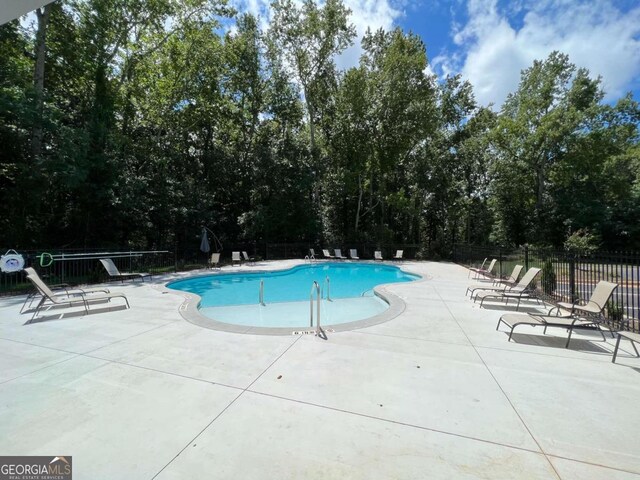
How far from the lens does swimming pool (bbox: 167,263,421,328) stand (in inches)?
281

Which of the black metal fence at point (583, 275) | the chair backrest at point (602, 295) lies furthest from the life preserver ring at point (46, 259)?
the black metal fence at point (583, 275)

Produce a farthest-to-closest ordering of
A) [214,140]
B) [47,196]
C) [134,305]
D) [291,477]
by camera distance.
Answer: [214,140]
[47,196]
[134,305]
[291,477]

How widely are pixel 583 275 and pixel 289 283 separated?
31.9 feet

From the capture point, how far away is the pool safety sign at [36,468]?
2055 mm

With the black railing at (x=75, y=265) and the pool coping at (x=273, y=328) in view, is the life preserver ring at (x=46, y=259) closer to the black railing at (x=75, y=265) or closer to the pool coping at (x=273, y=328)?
the black railing at (x=75, y=265)

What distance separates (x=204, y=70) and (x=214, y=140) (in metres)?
5.05

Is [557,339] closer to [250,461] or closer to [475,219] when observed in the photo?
[250,461]

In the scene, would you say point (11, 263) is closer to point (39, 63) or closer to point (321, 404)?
point (321, 404)

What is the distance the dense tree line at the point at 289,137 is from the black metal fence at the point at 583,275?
1341cm

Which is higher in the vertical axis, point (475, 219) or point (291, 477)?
point (475, 219)

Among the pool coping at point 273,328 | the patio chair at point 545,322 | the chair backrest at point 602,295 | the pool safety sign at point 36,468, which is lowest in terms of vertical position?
the pool safety sign at point 36,468

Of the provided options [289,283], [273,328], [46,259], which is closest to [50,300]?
[46,259]

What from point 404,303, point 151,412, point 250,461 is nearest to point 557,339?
point 404,303

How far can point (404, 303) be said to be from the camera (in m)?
7.27
